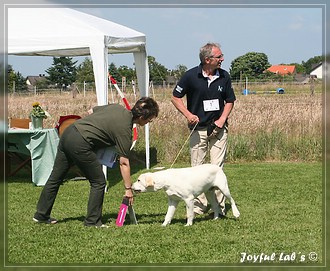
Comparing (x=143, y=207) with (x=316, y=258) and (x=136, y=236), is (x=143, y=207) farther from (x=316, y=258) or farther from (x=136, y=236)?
(x=316, y=258)

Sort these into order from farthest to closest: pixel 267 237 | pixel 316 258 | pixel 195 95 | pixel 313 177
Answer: pixel 313 177
pixel 195 95
pixel 267 237
pixel 316 258

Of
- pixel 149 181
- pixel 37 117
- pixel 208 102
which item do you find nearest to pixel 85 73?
pixel 37 117

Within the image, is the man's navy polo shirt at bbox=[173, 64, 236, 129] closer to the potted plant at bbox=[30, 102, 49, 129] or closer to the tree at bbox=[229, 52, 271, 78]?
the potted plant at bbox=[30, 102, 49, 129]

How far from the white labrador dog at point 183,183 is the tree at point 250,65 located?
1103 inches

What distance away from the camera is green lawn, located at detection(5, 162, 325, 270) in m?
4.95

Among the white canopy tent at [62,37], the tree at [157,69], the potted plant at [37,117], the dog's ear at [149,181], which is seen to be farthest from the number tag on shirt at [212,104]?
the tree at [157,69]

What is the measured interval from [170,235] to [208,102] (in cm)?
166

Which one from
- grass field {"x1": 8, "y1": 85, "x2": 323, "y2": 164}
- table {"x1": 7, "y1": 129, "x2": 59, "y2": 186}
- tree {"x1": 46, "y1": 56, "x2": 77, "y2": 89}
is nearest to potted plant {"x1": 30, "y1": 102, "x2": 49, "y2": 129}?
table {"x1": 7, "y1": 129, "x2": 59, "y2": 186}

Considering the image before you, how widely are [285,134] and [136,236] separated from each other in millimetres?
7049

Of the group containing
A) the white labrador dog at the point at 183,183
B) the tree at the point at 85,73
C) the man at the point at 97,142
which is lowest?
the white labrador dog at the point at 183,183

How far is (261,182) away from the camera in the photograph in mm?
9164

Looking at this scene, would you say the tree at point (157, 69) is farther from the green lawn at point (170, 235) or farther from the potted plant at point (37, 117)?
the green lawn at point (170, 235)

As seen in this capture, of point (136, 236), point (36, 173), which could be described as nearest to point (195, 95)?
point (136, 236)

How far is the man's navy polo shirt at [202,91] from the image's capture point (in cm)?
641
